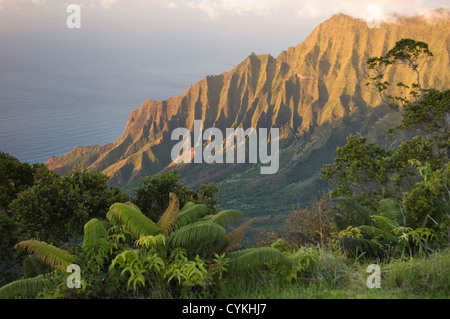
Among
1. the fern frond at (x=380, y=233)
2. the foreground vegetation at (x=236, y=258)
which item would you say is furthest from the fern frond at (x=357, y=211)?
the fern frond at (x=380, y=233)

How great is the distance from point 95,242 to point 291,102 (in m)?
152

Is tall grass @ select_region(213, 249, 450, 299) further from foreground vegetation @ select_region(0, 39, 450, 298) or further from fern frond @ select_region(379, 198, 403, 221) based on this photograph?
fern frond @ select_region(379, 198, 403, 221)

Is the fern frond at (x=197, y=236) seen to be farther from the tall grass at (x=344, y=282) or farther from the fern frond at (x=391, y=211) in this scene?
the fern frond at (x=391, y=211)

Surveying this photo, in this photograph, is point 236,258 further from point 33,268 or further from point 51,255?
point 33,268

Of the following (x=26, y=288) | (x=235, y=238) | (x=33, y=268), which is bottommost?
(x=33, y=268)

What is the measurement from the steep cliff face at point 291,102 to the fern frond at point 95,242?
96.0m

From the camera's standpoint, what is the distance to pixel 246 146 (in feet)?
405

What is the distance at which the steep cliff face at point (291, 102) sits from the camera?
4690 inches

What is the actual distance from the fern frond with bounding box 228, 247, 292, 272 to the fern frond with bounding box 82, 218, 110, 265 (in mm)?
1808

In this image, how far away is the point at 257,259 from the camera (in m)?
5.05

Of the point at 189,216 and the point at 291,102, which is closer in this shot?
the point at 189,216

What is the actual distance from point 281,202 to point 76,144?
100 m

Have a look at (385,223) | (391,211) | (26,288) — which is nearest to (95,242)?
(26,288)
